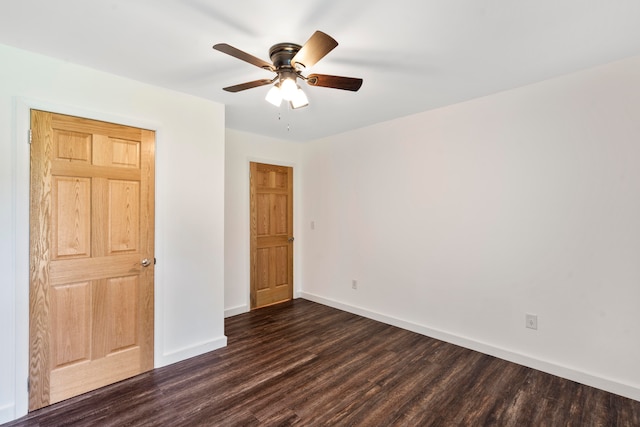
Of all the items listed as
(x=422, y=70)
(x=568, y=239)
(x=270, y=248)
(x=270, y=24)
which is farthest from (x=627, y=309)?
(x=270, y=248)

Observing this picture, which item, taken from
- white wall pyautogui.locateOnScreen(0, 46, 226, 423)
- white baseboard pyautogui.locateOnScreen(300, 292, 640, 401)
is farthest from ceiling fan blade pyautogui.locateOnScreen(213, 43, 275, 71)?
white baseboard pyautogui.locateOnScreen(300, 292, 640, 401)

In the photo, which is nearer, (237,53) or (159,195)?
(237,53)

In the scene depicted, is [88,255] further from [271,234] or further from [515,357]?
[515,357]

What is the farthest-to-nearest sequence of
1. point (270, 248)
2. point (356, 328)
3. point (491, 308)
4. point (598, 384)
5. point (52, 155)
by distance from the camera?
1. point (270, 248)
2. point (356, 328)
3. point (491, 308)
4. point (598, 384)
5. point (52, 155)

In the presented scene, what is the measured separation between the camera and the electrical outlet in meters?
2.62

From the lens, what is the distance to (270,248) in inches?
176

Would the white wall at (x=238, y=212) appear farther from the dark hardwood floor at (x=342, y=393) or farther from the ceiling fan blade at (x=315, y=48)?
the ceiling fan blade at (x=315, y=48)

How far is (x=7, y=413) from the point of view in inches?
76.9

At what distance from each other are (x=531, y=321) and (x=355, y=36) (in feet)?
9.17

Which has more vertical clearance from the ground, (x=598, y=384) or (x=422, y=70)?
(x=422, y=70)

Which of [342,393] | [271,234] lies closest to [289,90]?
[342,393]

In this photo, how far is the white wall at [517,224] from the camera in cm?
225

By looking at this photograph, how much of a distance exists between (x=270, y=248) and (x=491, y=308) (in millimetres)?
2932

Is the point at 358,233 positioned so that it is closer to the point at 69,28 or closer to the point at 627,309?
the point at 627,309
